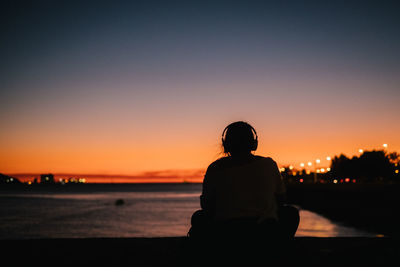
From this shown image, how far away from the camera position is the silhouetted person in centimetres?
261

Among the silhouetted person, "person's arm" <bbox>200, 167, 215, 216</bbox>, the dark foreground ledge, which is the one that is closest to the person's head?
the silhouetted person

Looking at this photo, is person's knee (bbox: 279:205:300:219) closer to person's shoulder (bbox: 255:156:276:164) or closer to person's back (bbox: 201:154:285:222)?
person's back (bbox: 201:154:285:222)

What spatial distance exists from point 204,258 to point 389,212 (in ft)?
84.8

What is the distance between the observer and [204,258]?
3.02 m

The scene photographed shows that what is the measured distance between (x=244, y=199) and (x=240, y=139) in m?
0.47

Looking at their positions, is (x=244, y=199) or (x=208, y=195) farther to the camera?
(x=208, y=195)

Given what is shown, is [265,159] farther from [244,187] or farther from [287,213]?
[287,213]

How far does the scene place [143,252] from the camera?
606 centimetres

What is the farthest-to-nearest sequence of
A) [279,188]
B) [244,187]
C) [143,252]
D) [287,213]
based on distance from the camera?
1. [143,252]
2. [287,213]
3. [279,188]
4. [244,187]

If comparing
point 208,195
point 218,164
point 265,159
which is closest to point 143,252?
point 208,195

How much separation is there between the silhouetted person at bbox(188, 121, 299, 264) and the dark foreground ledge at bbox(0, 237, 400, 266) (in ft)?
6.57

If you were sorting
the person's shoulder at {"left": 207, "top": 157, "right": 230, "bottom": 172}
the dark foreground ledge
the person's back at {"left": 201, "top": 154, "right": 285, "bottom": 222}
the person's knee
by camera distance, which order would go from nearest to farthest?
the person's back at {"left": 201, "top": 154, "right": 285, "bottom": 222} → the person's shoulder at {"left": 207, "top": 157, "right": 230, "bottom": 172} → the person's knee → the dark foreground ledge

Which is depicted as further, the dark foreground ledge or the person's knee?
the dark foreground ledge

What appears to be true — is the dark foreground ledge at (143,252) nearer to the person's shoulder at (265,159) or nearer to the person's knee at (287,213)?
the person's knee at (287,213)
